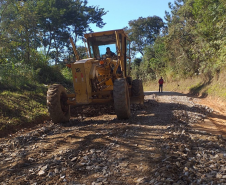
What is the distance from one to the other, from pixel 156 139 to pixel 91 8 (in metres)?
22.5

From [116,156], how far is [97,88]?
3.55 metres

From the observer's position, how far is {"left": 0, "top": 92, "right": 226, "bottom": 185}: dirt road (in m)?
2.92

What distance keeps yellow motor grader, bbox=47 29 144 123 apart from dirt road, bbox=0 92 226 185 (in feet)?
2.49

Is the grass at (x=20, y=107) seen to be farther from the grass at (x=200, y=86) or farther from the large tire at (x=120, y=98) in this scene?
the grass at (x=200, y=86)

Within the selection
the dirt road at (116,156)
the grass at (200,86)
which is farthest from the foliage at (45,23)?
the grass at (200,86)

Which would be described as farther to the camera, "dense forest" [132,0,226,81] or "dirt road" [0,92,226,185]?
"dense forest" [132,0,226,81]

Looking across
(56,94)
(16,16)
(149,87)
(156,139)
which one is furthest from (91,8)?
(156,139)

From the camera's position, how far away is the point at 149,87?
3244 cm

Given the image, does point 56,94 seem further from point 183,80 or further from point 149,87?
point 149,87

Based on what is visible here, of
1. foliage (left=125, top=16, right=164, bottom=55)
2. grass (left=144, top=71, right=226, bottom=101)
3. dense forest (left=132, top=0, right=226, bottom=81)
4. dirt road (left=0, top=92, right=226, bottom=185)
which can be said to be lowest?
dirt road (left=0, top=92, right=226, bottom=185)

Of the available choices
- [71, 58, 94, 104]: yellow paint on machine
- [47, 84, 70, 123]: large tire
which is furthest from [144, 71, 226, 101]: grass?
[47, 84, 70, 123]: large tire

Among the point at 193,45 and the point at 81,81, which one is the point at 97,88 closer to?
the point at 81,81

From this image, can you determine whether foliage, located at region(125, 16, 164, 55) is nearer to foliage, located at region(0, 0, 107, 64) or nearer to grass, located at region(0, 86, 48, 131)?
foliage, located at region(0, 0, 107, 64)

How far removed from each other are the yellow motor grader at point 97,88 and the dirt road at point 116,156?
0.76 m
